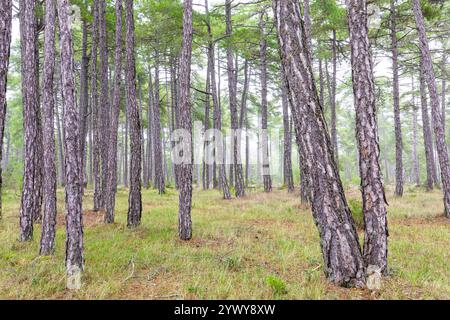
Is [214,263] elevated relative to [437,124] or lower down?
lower down

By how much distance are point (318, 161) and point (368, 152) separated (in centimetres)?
82

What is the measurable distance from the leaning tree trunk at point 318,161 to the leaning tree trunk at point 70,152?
3227 millimetres

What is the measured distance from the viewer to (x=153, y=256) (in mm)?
5656

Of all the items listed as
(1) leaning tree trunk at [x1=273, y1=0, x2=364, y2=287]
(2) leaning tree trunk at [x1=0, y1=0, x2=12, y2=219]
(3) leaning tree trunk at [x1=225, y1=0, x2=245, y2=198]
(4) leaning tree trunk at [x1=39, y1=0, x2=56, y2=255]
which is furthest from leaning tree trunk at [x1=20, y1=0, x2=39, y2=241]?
(3) leaning tree trunk at [x1=225, y1=0, x2=245, y2=198]

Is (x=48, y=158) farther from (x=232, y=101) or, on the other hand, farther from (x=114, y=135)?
(x=232, y=101)

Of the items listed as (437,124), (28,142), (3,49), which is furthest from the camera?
(437,124)

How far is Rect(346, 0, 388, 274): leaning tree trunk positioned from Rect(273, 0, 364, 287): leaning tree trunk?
0.45 m

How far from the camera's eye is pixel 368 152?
4344 millimetres

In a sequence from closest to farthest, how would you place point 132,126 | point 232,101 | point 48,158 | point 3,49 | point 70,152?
point 70,152 < point 3,49 < point 48,158 < point 132,126 < point 232,101

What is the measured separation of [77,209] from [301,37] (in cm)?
423

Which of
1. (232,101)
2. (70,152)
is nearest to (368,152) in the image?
(70,152)

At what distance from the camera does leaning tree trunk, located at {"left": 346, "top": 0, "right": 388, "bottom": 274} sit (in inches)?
170
